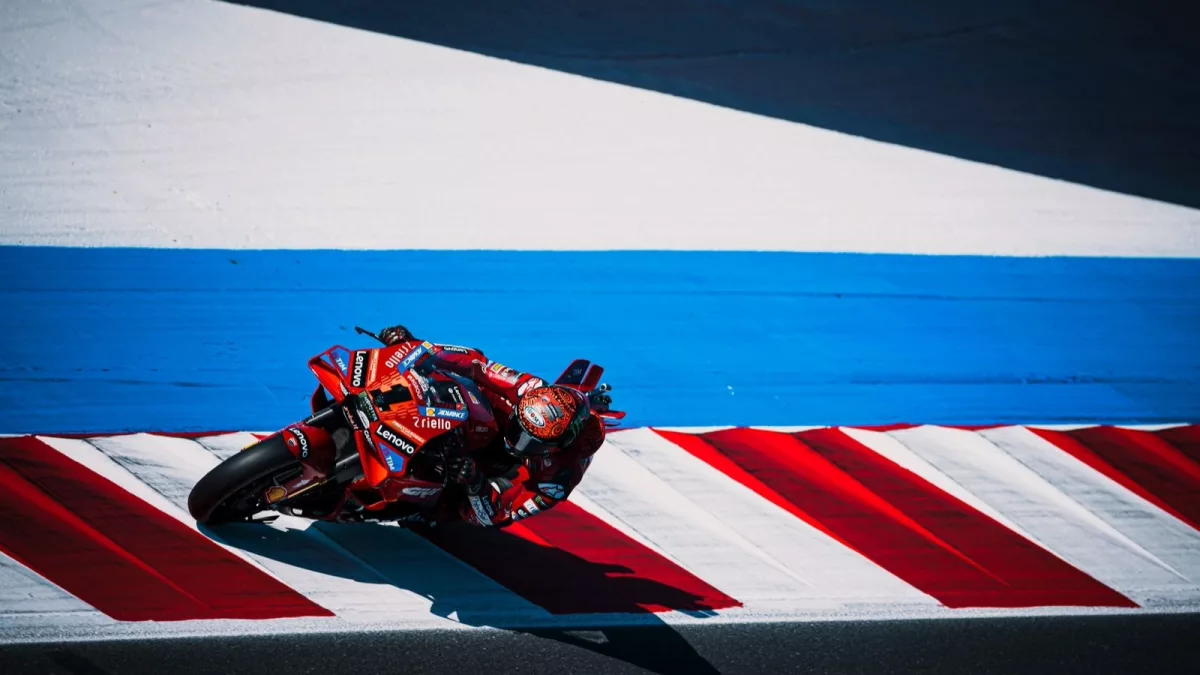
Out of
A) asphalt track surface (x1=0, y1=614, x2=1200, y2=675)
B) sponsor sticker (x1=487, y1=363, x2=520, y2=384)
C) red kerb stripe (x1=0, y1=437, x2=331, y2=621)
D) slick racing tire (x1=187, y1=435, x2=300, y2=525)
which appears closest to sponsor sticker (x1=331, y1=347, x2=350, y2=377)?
slick racing tire (x1=187, y1=435, x2=300, y2=525)

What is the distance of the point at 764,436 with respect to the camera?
740 centimetres

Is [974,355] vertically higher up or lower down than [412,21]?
lower down

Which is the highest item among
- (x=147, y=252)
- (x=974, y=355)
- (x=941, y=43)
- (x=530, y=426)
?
(x=941, y=43)

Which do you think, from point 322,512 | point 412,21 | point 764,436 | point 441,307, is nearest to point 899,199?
point 764,436

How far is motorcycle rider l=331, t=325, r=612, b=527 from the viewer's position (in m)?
5.65

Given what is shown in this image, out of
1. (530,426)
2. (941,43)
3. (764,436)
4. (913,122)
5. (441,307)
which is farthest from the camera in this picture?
(941,43)

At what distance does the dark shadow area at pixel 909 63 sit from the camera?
9898 mm

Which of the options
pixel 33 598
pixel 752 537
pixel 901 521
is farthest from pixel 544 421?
pixel 33 598

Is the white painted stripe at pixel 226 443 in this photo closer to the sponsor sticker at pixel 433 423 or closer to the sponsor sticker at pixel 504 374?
the sponsor sticker at pixel 504 374

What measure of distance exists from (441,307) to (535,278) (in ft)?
2.53

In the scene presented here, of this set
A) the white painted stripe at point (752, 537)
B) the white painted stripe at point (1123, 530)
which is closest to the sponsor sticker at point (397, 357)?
the white painted stripe at point (752, 537)

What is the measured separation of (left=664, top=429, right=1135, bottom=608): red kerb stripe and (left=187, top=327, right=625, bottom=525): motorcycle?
6.69ft

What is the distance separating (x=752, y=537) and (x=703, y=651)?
36.9 inches

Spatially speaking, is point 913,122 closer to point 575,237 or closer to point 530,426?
point 575,237
